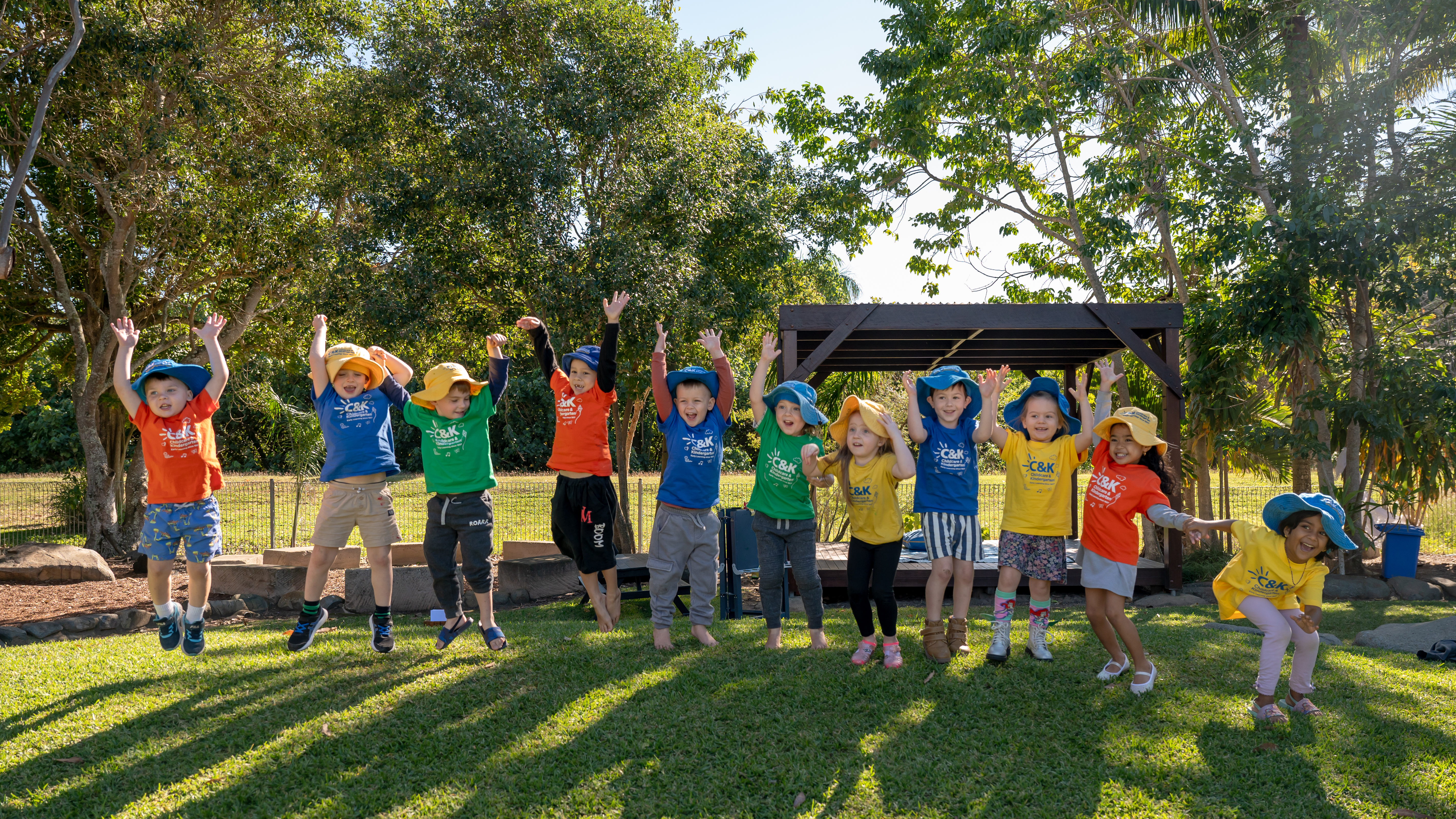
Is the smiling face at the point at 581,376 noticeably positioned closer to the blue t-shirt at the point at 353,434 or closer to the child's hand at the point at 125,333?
the blue t-shirt at the point at 353,434

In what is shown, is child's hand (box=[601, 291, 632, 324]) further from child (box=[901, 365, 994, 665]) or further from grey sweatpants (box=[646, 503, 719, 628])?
child (box=[901, 365, 994, 665])

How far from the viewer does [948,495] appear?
17.5ft

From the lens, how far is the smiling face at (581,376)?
5891 mm

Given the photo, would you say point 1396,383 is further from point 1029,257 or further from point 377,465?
point 377,465

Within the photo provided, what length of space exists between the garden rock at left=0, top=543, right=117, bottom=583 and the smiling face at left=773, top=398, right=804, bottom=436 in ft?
35.6

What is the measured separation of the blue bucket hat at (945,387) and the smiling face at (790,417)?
2.38ft

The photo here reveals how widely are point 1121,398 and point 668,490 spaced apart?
9.94m

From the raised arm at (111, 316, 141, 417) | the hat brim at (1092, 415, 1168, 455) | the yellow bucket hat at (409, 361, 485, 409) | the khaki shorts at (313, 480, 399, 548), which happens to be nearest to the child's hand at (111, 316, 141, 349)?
the raised arm at (111, 316, 141, 417)

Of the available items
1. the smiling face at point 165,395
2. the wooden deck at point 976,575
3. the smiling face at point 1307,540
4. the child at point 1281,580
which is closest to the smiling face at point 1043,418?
the child at point 1281,580

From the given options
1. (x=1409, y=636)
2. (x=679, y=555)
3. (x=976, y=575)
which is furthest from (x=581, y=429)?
(x=1409, y=636)

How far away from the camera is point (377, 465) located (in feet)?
17.1

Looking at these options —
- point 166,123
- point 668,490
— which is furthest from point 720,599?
point 166,123

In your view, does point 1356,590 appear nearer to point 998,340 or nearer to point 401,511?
point 998,340

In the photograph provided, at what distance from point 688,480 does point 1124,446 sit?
8.50 ft
